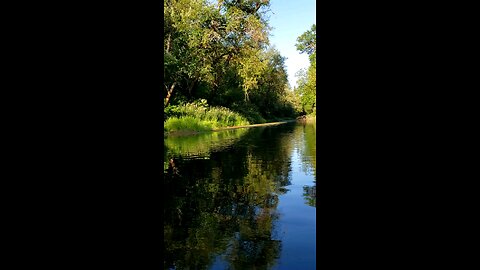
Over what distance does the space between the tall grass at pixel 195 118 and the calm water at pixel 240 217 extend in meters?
11.8

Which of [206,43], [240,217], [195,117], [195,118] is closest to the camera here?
[240,217]

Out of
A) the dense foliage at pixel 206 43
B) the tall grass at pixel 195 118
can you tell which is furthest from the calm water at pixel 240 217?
the dense foliage at pixel 206 43

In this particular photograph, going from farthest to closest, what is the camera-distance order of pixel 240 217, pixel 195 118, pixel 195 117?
1. pixel 195 117
2. pixel 195 118
3. pixel 240 217

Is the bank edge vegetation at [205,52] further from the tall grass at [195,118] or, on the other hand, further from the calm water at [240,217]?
the calm water at [240,217]

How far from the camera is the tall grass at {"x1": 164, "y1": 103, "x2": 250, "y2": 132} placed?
1864 cm

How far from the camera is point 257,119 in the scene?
36.0m

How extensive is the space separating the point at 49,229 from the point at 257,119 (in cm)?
3467

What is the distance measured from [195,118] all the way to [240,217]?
1710 cm

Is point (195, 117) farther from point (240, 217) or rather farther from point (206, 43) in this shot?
point (240, 217)

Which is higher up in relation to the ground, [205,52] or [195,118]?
[205,52]

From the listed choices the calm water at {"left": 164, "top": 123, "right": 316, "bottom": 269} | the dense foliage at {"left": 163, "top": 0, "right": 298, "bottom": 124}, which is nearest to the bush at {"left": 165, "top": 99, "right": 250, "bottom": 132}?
the dense foliage at {"left": 163, "top": 0, "right": 298, "bottom": 124}

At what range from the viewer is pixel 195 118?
67.3ft

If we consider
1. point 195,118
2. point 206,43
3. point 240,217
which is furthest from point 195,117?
point 240,217
